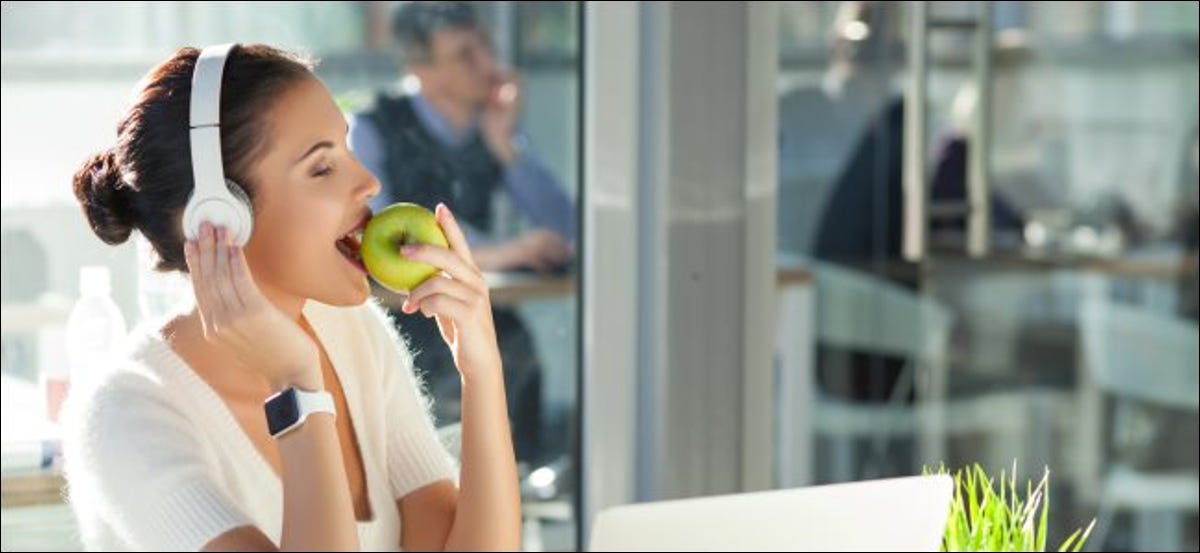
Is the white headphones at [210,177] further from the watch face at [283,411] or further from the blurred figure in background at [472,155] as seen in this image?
the blurred figure in background at [472,155]

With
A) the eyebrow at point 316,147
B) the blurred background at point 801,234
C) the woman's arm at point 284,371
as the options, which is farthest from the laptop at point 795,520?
the blurred background at point 801,234

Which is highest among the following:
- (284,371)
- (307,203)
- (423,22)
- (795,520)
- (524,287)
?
(423,22)

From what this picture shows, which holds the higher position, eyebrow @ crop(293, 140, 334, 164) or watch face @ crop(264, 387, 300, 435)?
eyebrow @ crop(293, 140, 334, 164)

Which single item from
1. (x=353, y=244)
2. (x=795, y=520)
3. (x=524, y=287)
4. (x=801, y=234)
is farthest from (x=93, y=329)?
(x=801, y=234)

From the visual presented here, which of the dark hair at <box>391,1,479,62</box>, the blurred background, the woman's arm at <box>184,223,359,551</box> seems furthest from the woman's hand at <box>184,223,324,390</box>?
the dark hair at <box>391,1,479,62</box>

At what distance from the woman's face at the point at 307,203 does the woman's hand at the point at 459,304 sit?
0.10m

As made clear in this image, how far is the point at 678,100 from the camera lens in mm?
4125

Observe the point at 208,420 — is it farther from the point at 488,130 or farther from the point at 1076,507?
the point at 1076,507

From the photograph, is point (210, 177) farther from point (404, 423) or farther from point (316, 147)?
point (404, 423)

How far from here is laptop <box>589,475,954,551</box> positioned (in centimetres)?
170

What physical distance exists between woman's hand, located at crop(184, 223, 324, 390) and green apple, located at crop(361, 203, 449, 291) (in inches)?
3.8

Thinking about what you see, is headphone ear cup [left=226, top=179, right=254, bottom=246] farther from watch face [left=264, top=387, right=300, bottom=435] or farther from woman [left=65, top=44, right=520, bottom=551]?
watch face [left=264, top=387, right=300, bottom=435]

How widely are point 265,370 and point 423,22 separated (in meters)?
2.19

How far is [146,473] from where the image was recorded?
6.01ft
